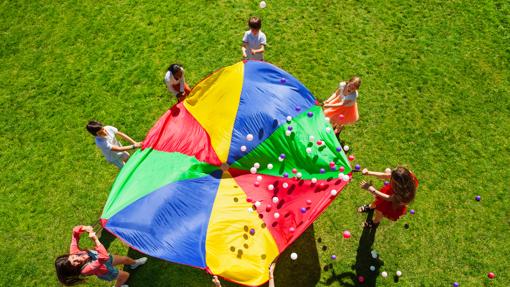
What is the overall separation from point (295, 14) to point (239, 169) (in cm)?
397

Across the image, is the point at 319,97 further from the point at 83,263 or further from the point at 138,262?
the point at 83,263

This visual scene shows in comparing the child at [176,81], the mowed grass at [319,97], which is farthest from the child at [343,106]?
the child at [176,81]

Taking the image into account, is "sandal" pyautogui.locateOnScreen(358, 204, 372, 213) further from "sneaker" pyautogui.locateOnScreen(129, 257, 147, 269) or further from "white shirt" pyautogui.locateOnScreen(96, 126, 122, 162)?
"white shirt" pyautogui.locateOnScreen(96, 126, 122, 162)

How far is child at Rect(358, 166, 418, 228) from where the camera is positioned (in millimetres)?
4543

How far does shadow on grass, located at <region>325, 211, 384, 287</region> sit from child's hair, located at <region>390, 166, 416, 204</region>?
3.96 feet

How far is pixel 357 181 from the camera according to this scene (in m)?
6.07

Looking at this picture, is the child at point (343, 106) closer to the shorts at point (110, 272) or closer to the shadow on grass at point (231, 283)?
the shadow on grass at point (231, 283)

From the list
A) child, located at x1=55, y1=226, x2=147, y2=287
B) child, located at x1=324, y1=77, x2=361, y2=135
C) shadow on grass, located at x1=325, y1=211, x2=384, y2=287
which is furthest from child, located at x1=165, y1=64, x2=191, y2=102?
shadow on grass, located at x1=325, y1=211, x2=384, y2=287

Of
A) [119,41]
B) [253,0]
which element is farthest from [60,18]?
[253,0]

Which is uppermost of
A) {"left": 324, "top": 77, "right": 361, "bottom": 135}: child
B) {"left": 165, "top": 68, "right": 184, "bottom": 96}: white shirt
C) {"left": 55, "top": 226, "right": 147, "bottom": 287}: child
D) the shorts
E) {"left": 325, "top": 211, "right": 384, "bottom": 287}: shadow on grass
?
{"left": 165, "top": 68, "right": 184, "bottom": 96}: white shirt

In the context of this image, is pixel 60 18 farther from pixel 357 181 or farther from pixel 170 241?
pixel 357 181

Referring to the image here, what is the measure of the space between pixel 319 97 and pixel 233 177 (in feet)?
8.44

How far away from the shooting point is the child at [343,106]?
5.48 meters

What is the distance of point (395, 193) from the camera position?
186 inches
